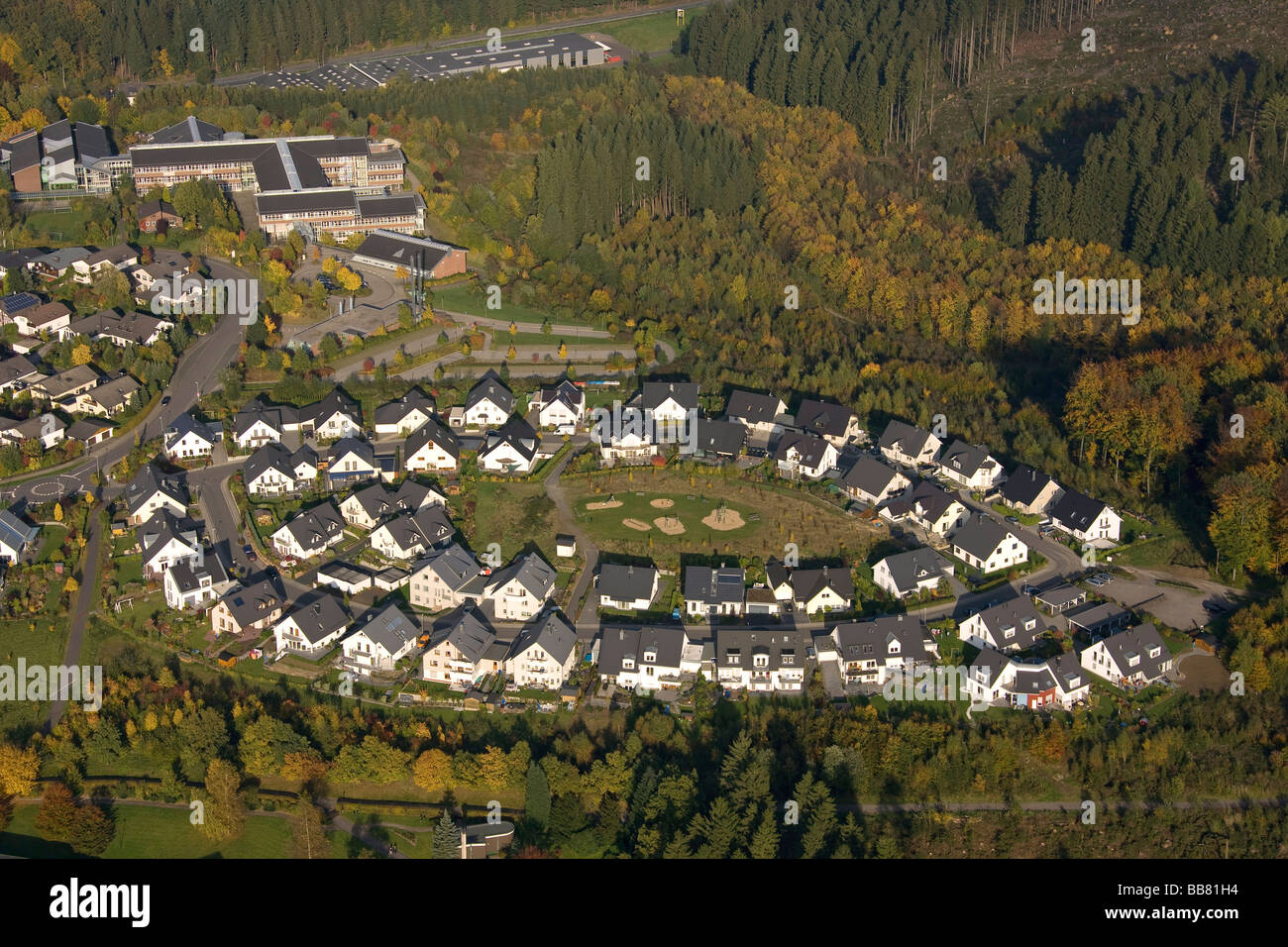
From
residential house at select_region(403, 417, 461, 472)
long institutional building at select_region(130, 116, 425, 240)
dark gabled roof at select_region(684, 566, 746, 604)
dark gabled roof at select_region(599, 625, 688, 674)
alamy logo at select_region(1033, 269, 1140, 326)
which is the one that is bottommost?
dark gabled roof at select_region(599, 625, 688, 674)

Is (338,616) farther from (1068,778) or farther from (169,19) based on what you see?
(169,19)

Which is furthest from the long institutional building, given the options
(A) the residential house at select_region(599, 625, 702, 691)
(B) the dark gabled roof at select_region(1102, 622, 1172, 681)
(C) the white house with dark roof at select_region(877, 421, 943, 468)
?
(B) the dark gabled roof at select_region(1102, 622, 1172, 681)

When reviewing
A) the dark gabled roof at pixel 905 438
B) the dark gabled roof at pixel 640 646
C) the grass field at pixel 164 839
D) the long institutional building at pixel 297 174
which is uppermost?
the long institutional building at pixel 297 174

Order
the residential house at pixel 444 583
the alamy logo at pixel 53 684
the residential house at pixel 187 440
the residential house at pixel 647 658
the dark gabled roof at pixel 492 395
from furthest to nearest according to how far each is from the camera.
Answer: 1. the dark gabled roof at pixel 492 395
2. the residential house at pixel 187 440
3. the residential house at pixel 444 583
4. the residential house at pixel 647 658
5. the alamy logo at pixel 53 684

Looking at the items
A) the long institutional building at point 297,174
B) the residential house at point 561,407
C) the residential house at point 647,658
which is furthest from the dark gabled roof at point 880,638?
the long institutional building at point 297,174

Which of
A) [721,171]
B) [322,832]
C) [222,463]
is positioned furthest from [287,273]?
[322,832]

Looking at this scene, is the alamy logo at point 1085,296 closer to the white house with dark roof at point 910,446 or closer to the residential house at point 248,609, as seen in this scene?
the white house with dark roof at point 910,446

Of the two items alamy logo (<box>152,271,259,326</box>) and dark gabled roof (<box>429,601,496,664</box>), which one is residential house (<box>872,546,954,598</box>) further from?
alamy logo (<box>152,271,259,326</box>)
